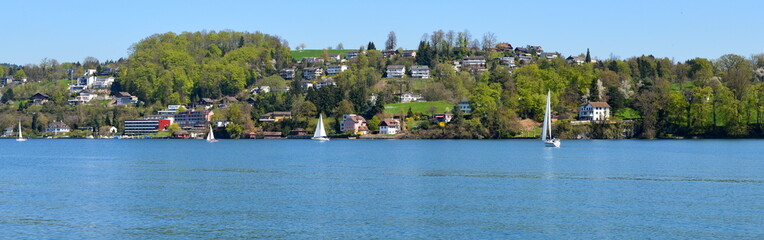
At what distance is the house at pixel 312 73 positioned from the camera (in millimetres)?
192875

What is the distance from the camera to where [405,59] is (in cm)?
19088

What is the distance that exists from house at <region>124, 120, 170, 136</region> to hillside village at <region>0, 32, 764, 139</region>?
0.21 meters

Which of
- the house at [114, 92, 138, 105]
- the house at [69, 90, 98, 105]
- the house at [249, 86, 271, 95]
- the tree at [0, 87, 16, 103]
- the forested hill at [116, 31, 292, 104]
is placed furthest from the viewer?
the tree at [0, 87, 16, 103]

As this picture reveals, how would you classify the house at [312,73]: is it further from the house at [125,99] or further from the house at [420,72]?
the house at [125,99]

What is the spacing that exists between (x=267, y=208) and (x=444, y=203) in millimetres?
7015

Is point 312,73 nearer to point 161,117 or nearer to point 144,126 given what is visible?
point 161,117

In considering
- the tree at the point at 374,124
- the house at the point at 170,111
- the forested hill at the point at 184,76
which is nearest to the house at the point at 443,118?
the tree at the point at 374,124

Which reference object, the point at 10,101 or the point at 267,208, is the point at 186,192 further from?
the point at 10,101

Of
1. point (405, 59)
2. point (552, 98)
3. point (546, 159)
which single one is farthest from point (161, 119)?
point (546, 159)

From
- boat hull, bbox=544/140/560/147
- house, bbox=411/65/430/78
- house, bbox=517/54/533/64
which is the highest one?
house, bbox=517/54/533/64

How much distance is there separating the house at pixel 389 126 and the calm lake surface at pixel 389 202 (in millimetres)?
76268

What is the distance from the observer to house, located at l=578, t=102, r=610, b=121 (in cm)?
12212

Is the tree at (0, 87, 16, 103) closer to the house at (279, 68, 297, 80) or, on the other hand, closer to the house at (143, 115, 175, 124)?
the house at (143, 115, 175, 124)

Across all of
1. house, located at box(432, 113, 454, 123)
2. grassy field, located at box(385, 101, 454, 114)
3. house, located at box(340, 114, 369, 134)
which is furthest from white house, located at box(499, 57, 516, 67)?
house, located at box(340, 114, 369, 134)
